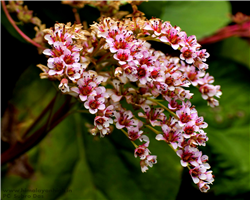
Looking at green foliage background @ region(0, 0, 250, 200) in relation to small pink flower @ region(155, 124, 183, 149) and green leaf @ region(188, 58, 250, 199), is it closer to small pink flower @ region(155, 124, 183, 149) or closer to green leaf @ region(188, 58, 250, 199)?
green leaf @ region(188, 58, 250, 199)

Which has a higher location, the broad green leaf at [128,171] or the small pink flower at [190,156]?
the small pink flower at [190,156]

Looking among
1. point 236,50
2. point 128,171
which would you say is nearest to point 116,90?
point 128,171

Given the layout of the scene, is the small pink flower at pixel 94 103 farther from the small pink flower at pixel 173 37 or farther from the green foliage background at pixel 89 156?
the green foliage background at pixel 89 156

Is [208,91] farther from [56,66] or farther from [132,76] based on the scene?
[56,66]

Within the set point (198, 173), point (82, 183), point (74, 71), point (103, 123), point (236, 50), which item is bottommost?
point (82, 183)

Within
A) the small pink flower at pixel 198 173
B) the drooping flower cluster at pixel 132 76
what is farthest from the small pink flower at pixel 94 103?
the small pink flower at pixel 198 173

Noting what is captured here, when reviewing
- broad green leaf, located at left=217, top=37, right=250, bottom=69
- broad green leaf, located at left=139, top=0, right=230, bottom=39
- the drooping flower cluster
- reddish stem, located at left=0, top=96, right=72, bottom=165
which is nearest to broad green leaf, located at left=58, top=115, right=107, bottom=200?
reddish stem, located at left=0, top=96, right=72, bottom=165
